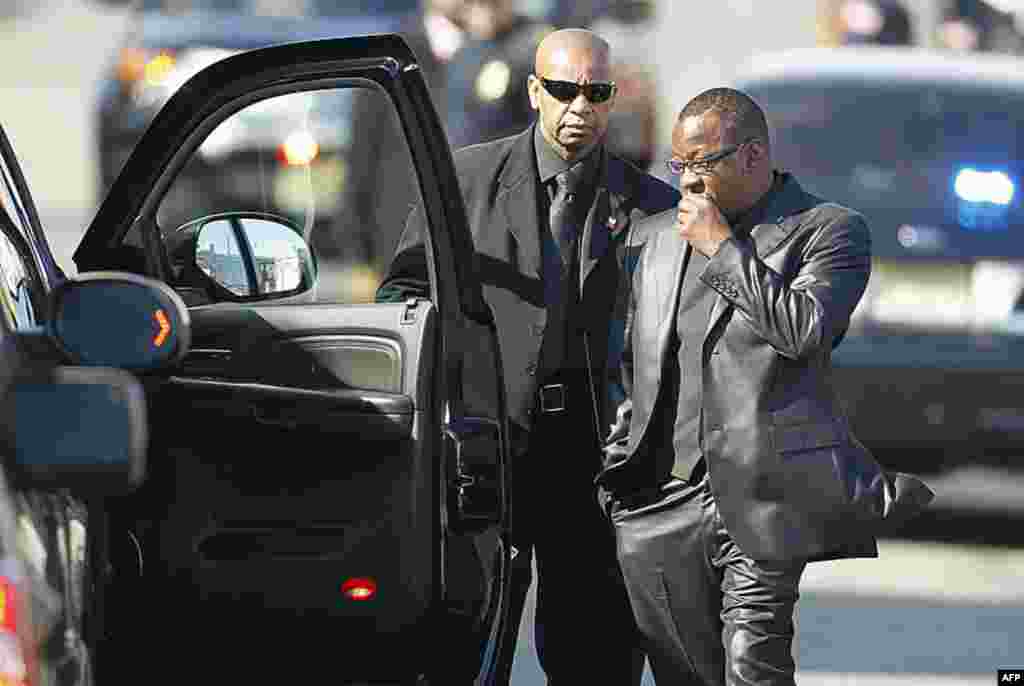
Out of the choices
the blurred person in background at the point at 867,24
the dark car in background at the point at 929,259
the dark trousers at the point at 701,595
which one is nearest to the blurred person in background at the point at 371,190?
the blurred person in background at the point at 867,24

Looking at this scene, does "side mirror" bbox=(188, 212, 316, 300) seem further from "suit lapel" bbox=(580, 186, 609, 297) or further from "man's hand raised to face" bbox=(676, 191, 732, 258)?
"man's hand raised to face" bbox=(676, 191, 732, 258)

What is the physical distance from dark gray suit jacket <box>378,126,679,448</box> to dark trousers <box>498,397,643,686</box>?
0.10m

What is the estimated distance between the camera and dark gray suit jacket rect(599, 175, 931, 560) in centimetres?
474

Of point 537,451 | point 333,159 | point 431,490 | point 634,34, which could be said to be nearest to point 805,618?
point 537,451

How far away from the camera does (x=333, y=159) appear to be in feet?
46.4

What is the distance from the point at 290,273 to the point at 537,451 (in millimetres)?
666

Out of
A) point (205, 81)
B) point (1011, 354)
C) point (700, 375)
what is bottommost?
point (1011, 354)

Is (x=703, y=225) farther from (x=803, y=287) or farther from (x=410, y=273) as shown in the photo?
(x=410, y=273)

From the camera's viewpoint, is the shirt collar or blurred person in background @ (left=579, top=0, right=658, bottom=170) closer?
the shirt collar

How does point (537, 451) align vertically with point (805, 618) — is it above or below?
above

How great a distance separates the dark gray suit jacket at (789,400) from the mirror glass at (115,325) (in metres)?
1.38

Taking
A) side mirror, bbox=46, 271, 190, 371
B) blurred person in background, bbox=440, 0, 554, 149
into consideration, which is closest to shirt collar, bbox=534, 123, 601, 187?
side mirror, bbox=46, 271, 190, 371

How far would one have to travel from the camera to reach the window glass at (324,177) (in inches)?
527

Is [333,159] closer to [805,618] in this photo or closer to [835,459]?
[805,618]
